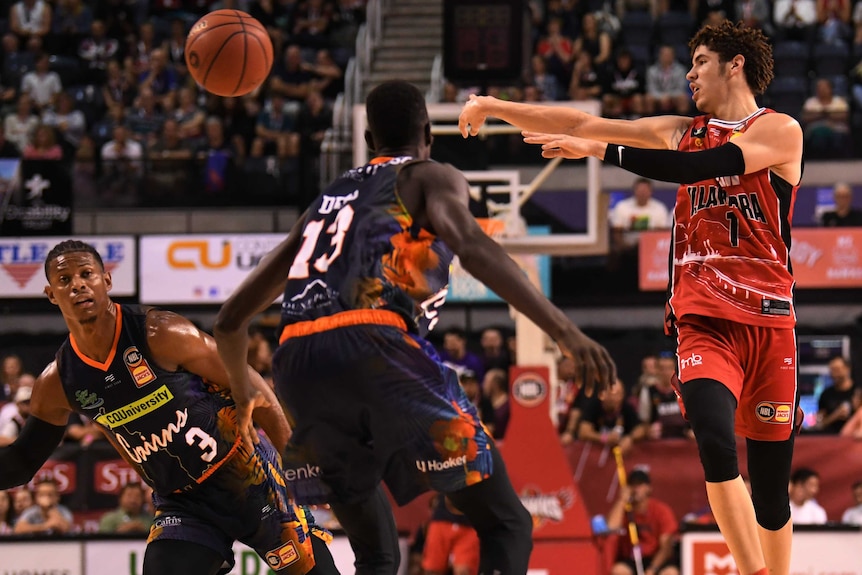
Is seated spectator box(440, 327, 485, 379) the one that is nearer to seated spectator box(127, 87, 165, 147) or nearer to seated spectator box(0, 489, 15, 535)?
seated spectator box(0, 489, 15, 535)

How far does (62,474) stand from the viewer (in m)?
11.9

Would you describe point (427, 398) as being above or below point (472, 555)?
above

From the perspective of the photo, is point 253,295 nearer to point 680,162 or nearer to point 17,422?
point 680,162

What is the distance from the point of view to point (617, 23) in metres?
19.0

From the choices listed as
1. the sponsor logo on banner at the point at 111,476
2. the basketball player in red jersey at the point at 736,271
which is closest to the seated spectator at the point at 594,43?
the sponsor logo on banner at the point at 111,476

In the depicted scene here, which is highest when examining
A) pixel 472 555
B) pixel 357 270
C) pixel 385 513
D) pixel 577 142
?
pixel 577 142

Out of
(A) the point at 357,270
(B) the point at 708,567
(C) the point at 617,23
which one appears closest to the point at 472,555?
(B) the point at 708,567

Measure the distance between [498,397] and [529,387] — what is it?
1572 millimetres

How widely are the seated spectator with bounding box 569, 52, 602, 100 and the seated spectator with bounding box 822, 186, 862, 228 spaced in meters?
3.97

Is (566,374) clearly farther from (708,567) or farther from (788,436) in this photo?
(788,436)

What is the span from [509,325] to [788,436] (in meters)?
11.2

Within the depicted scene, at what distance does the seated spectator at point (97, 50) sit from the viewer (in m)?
19.5

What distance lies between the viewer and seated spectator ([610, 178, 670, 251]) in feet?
49.3

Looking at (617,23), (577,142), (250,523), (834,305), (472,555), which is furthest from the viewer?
(617,23)
